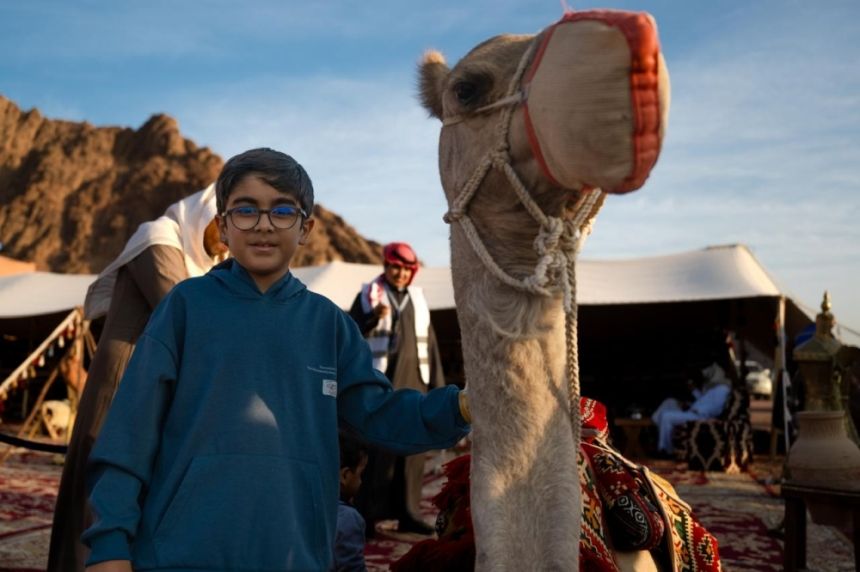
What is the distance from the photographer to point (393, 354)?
213 inches

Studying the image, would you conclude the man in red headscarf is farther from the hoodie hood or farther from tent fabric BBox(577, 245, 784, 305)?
tent fabric BBox(577, 245, 784, 305)

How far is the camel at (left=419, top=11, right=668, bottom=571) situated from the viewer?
4.04 ft

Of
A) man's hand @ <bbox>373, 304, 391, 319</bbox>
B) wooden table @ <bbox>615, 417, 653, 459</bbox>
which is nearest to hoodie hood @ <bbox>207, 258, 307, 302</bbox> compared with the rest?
man's hand @ <bbox>373, 304, 391, 319</bbox>

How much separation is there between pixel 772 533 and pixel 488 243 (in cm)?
510

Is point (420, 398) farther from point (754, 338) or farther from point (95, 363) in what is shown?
point (754, 338)

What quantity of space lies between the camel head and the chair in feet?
30.9

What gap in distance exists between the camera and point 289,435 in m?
1.49

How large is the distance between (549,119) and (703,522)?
5702mm

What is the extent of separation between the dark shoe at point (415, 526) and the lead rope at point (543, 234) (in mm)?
4192

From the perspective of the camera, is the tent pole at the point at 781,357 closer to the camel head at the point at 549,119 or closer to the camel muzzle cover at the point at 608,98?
the camel head at the point at 549,119

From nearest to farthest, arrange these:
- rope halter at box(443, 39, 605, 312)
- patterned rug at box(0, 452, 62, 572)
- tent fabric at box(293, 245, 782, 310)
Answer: rope halter at box(443, 39, 605, 312) < patterned rug at box(0, 452, 62, 572) < tent fabric at box(293, 245, 782, 310)

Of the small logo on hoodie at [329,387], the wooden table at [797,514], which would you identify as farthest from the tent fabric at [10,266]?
the small logo on hoodie at [329,387]

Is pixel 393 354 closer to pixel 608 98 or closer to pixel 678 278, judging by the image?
pixel 608 98

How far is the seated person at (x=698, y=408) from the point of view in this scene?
10484 mm
